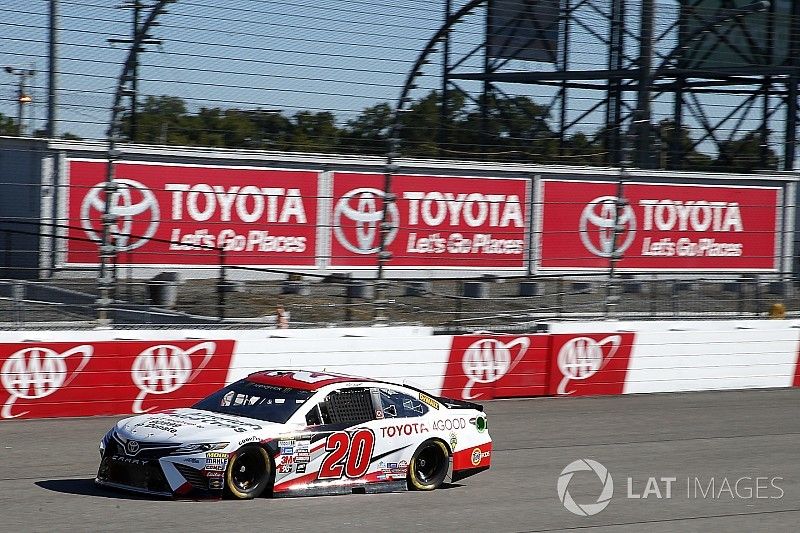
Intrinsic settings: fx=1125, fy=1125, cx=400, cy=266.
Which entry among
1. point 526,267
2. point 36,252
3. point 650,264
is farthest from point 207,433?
point 650,264

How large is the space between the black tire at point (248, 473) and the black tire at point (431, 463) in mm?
1508

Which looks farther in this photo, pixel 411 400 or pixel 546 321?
pixel 546 321

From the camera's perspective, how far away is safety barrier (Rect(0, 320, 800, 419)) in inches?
505

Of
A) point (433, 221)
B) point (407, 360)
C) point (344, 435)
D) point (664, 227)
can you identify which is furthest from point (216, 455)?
point (664, 227)

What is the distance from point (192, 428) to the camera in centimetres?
881

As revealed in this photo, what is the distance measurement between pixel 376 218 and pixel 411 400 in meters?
6.52

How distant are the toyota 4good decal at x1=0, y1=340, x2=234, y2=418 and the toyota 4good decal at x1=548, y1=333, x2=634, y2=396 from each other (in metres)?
5.11

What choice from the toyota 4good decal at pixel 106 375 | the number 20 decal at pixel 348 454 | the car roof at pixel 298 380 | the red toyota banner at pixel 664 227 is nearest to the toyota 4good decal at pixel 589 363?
the red toyota banner at pixel 664 227

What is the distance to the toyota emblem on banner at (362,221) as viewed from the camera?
622 inches

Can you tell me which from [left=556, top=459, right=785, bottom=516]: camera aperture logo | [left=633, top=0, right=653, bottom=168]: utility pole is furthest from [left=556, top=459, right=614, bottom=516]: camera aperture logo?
[left=633, top=0, right=653, bottom=168]: utility pole

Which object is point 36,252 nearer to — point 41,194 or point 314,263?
point 41,194

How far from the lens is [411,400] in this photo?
1005 centimetres

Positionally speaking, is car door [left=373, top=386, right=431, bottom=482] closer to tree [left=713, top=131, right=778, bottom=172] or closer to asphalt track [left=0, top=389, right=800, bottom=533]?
asphalt track [left=0, top=389, right=800, bottom=533]

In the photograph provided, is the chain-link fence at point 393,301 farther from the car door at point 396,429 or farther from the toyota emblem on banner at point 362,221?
the car door at point 396,429
